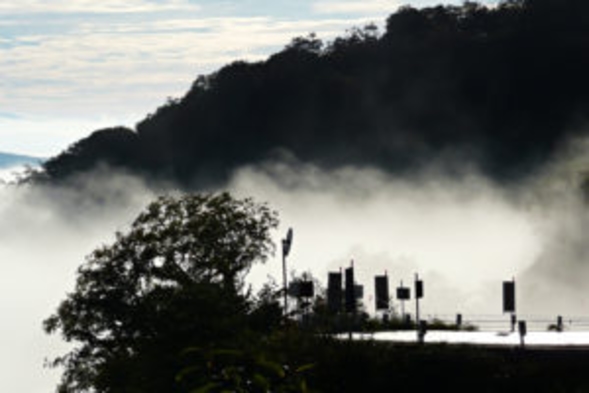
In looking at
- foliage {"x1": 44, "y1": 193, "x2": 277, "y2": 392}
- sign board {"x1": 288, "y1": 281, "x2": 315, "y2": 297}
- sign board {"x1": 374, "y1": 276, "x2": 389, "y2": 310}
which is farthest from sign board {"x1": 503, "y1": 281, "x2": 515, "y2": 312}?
foliage {"x1": 44, "y1": 193, "x2": 277, "y2": 392}

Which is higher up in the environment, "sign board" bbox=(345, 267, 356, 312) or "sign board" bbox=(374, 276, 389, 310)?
"sign board" bbox=(374, 276, 389, 310)

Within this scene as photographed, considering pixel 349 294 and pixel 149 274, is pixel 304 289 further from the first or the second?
pixel 149 274

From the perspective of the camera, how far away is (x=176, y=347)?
2832 inches

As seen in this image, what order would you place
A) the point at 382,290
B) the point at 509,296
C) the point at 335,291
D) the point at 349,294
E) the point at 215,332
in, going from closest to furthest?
the point at 215,332 < the point at 349,294 < the point at 335,291 < the point at 509,296 < the point at 382,290

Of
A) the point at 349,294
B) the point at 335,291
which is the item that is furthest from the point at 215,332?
the point at 335,291

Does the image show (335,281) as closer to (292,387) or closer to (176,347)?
(176,347)

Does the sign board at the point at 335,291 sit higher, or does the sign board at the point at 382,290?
the sign board at the point at 382,290

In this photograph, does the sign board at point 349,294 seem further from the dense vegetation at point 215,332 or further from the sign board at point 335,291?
the dense vegetation at point 215,332

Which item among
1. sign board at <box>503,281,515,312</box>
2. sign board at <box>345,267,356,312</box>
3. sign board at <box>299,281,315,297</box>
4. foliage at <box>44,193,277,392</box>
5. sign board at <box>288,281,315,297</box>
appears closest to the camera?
foliage at <box>44,193,277,392</box>

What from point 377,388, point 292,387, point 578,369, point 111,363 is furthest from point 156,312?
point 292,387

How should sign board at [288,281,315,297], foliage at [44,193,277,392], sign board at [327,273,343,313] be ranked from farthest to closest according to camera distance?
1. sign board at [327,273,343,313]
2. sign board at [288,281,315,297]
3. foliage at [44,193,277,392]

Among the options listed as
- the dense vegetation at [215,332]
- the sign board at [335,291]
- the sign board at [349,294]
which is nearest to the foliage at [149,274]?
the dense vegetation at [215,332]

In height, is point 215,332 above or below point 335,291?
below

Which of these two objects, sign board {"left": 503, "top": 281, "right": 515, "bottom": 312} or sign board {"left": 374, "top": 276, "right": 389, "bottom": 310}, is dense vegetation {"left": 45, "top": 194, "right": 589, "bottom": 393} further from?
sign board {"left": 503, "top": 281, "right": 515, "bottom": 312}
